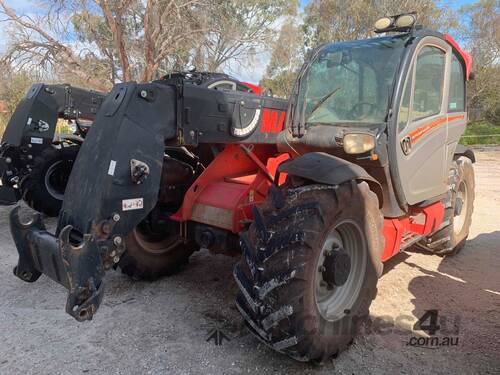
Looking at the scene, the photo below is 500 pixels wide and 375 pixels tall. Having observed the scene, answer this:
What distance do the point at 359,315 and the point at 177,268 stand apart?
6.88 ft

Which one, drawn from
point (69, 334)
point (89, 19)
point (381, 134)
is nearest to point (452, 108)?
point (381, 134)

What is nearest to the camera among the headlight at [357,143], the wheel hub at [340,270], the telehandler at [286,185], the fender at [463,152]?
the telehandler at [286,185]

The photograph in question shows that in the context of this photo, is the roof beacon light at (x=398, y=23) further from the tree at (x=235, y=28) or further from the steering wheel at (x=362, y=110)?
the tree at (x=235, y=28)

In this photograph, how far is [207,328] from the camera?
10.7 ft

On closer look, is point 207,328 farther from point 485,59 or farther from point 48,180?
point 485,59

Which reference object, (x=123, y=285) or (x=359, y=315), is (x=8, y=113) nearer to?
(x=123, y=285)

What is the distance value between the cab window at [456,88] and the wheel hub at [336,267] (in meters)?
2.30

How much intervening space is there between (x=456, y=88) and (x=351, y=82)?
1546 millimetres

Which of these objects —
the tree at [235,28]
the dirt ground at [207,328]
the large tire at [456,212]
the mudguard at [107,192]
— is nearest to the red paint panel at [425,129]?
the large tire at [456,212]

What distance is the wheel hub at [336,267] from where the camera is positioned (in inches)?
107

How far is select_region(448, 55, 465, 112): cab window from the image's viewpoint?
415 cm

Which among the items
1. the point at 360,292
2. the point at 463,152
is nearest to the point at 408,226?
the point at 360,292

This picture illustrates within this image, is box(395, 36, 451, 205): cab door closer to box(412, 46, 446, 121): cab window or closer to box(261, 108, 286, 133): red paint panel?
box(412, 46, 446, 121): cab window

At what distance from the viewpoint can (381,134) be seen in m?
3.17
